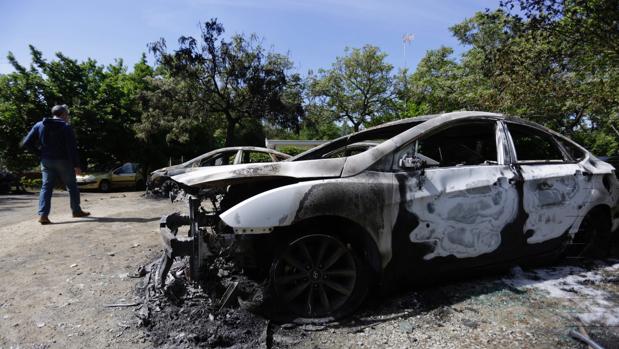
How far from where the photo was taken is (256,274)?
2.87 metres

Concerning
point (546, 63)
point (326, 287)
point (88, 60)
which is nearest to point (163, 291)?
point (326, 287)

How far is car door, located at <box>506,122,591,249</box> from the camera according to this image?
332 cm

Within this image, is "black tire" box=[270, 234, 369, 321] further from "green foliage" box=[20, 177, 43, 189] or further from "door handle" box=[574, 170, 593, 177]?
"green foliage" box=[20, 177, 43, 189]

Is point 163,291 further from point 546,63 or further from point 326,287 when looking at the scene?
point 546,63

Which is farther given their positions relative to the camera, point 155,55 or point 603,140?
point 603,140

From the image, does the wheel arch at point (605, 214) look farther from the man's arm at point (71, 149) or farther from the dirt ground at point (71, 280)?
the man's arm at point (71, 149)

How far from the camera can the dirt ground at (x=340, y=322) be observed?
2.41 meters

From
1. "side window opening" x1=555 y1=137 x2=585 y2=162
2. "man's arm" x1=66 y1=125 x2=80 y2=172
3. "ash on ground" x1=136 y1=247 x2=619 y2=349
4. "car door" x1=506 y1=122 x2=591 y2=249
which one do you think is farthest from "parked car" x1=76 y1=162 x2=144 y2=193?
"side window opening" x1=555 y1=137 x2=585 y2=162

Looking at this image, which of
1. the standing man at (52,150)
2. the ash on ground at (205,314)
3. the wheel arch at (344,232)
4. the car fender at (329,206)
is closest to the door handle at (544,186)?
the car fender at (329,206)

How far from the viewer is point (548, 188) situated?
3.44 m

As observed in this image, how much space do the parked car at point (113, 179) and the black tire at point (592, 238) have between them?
730 inches

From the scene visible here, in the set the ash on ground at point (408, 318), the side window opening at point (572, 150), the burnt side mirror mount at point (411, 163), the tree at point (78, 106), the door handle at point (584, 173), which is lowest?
the ash on ground at point (408, 318)

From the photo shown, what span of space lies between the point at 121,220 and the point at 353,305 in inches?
197

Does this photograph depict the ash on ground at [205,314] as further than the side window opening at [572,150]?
No
